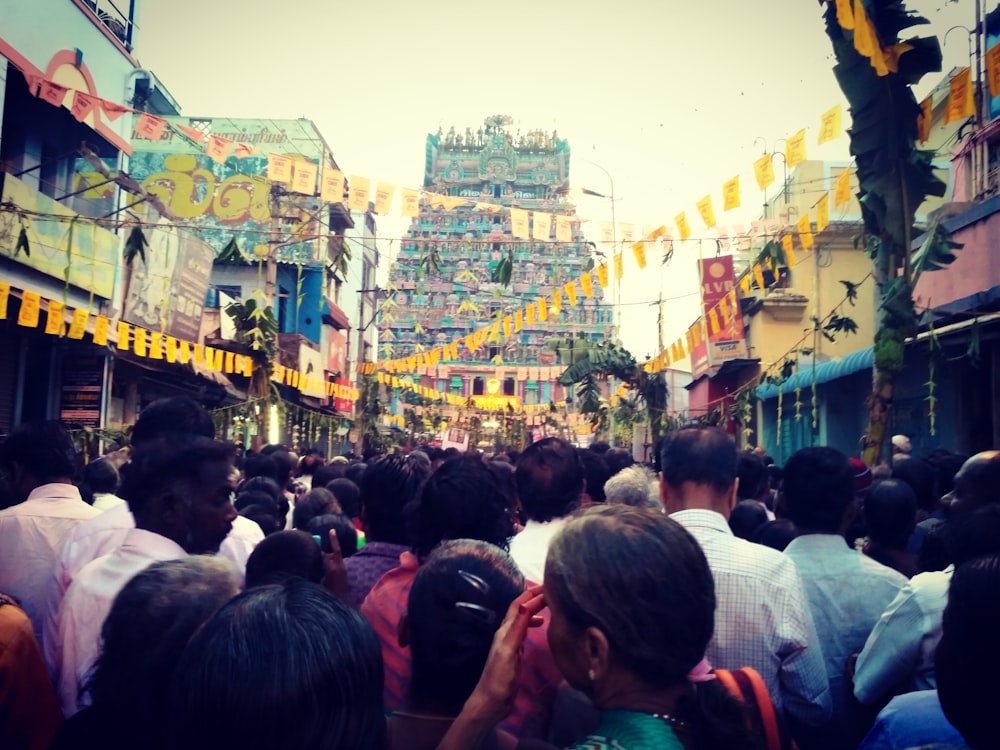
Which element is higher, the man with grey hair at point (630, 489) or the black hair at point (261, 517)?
the man with grey hair at point (630, 489)

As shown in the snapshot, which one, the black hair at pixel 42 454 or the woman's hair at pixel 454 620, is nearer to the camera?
the woman's hair at pixel 454 620

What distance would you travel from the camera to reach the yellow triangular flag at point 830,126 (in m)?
8.04

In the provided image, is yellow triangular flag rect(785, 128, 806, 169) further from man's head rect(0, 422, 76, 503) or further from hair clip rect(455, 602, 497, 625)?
hair clip rect(455, 602, 497, 625)

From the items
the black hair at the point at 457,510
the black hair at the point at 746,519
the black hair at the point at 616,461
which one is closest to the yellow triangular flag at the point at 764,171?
the black hair at the point at 616,461

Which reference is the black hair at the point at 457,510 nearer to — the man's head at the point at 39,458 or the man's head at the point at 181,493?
the man's head at the point at 181,493

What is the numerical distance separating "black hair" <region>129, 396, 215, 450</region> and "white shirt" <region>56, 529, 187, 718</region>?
5.36ft

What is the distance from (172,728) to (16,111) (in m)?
13.2

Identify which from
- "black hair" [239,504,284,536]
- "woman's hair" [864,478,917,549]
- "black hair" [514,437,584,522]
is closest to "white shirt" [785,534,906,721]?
"woman's hair" [864,478,917,549]

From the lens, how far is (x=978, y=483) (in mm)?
3963

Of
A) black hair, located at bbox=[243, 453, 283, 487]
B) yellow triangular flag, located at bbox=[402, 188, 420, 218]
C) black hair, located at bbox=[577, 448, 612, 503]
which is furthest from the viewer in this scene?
yellow triangular flag, located at bbox=[402, 188, 420, 218]

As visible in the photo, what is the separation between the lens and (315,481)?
6738mm

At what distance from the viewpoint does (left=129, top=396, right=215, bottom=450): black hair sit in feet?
14.1

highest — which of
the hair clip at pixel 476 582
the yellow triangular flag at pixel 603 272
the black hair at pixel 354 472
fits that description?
the yellow triangular flag at pixel 603 272

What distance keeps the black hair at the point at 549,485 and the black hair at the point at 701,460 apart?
0.61m
